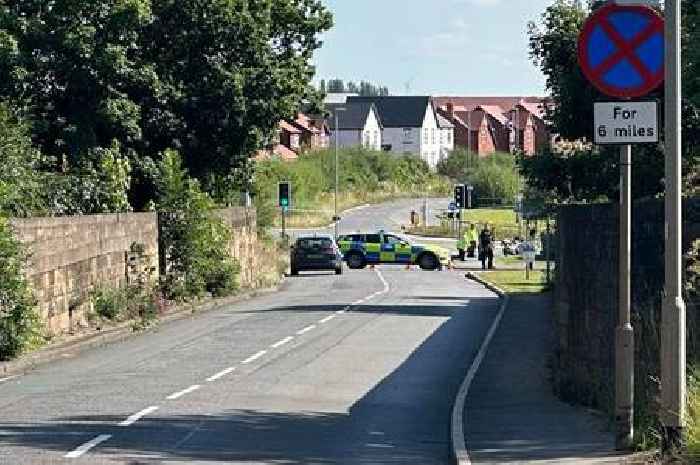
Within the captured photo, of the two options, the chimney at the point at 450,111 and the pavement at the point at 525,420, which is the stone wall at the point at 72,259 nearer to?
the pavement at the point at 525,420

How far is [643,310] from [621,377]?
176 cm

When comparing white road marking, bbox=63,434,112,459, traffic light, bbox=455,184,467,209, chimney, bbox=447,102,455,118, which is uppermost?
chimney, bbox=447,102,455,118

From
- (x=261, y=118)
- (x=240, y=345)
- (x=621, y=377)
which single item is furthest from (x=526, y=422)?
(x=261, y=118)

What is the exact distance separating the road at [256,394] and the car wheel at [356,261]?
103 ft

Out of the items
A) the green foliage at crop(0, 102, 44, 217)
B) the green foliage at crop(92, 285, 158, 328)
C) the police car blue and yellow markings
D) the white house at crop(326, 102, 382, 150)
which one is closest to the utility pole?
the green foliage at crop(0, 102, 44, 217)

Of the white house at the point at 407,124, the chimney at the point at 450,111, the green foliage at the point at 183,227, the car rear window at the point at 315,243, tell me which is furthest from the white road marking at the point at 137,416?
the chimney at the point at 450,111

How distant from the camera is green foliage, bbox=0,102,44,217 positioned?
961 inches

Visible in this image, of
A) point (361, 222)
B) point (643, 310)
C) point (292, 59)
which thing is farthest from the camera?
point (361, 222)

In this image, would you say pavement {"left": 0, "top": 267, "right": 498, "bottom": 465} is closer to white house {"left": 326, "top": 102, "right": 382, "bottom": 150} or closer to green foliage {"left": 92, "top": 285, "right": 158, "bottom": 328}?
green foliage {"left": 92, "top": 285, "right": 158, "bottom": 328}

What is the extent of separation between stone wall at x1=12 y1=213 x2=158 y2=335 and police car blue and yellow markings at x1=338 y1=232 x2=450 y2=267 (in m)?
32.0

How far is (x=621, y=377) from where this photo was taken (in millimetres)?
11250

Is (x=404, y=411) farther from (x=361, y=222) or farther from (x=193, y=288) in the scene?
(x=361, y=222)

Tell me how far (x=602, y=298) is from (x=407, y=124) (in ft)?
481

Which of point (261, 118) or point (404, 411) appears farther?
point (261, 118)
